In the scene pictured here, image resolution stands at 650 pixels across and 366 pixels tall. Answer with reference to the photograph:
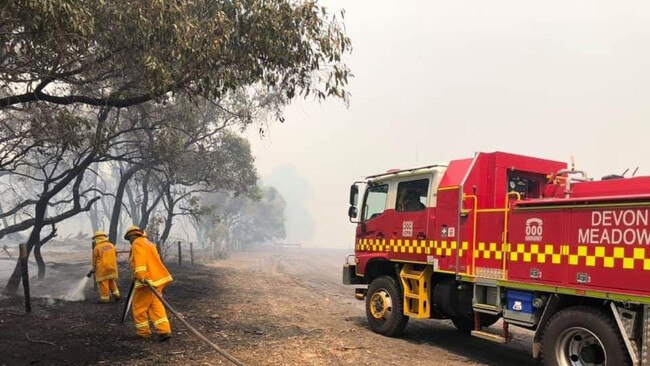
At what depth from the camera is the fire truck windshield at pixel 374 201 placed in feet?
29.6

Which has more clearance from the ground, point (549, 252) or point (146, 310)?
point (549, 252)

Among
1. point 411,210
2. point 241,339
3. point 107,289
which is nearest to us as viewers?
point 241,339

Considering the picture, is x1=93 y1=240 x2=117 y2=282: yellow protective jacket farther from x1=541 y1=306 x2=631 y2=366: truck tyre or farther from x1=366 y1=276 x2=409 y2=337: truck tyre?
x1=541 y1=306 x2=631 y2=366: truck tyre

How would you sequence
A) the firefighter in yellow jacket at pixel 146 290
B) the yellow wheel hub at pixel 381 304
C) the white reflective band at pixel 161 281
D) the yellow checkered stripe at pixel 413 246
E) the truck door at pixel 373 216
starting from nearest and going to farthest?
the yellow checkered stripe at pixel 413 246 → the firefighter in yellow jacket at pixel 146 290 → the white reflective band at pixel 161 281 → the yellow wheel hub at pixel 381 304 → the truck door at pixel 373 216

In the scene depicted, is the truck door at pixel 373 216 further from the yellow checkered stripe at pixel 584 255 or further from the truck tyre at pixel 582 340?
the truck tyre at pixel 582 340

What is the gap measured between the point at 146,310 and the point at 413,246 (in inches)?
167

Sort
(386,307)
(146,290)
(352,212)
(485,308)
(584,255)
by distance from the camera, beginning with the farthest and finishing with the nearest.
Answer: (352,212)
(386,307)
(146,290)
(485,308)
(584,255)

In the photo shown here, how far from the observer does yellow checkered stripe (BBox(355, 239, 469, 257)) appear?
714 centimetres

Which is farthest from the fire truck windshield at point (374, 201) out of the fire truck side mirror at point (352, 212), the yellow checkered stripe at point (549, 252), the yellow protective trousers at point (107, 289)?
the yellow protective trousers at point (107, 289)

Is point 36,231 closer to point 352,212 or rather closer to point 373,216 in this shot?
point 352,212

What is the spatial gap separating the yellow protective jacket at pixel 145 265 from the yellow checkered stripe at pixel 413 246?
3591 millimetres

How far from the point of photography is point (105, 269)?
1084 cm

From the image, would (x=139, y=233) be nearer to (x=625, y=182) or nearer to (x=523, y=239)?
(x=523, y=239)

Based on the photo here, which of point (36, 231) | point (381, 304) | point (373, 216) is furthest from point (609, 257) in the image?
point (36, 231)
